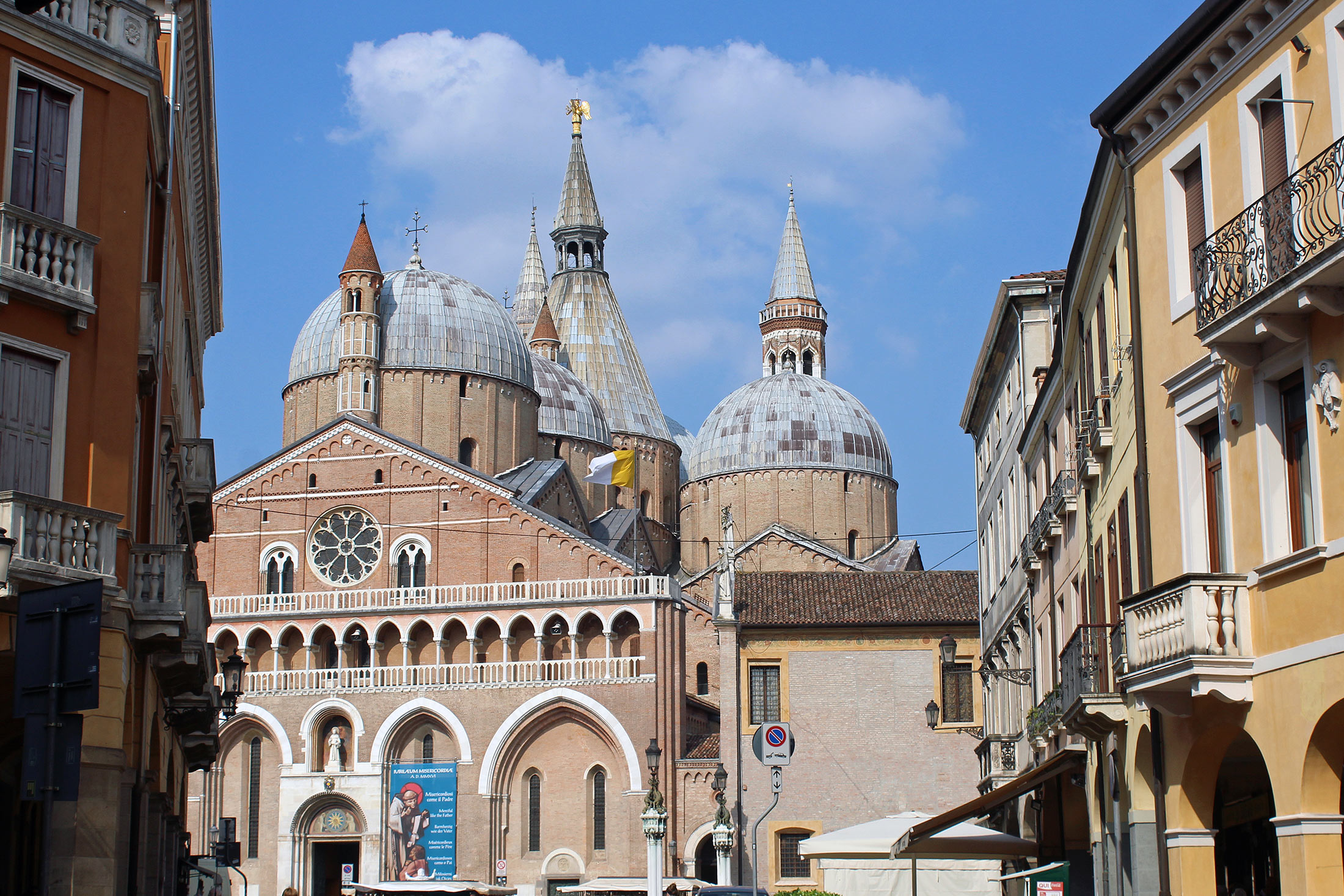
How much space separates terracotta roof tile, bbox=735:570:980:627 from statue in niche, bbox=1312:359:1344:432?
31.6 metres

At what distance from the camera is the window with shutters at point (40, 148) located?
14742 mm

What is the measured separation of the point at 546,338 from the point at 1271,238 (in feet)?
204

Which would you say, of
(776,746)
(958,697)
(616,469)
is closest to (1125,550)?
(776,746)

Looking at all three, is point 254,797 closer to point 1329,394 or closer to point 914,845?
point 914,845

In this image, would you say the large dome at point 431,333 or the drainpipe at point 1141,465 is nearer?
the drainpipe at point 1141,465

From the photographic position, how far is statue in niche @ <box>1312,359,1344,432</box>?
1227 centimetres

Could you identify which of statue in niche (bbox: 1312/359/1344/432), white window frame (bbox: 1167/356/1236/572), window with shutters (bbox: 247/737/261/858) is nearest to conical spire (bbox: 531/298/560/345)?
window with shutters (bbox: 247/737/261/858)

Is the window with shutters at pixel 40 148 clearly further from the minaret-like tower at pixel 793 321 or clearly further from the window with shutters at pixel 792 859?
the minaret-like tower at pixel 793 321

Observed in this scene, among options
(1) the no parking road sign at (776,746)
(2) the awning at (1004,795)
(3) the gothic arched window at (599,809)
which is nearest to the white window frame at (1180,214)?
(2) the awning at (1004,795)

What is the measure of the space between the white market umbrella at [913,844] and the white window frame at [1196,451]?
28.3 feet

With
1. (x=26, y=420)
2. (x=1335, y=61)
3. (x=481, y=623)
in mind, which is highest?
(x=481, y=623)

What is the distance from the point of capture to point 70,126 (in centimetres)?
1530

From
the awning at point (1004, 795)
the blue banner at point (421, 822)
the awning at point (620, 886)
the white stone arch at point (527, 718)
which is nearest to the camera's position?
the awning at point (1004, 795)

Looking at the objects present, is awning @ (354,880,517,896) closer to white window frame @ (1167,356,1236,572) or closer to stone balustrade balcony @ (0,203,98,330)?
stone balustrade balcony @ (0,203,98,330)
